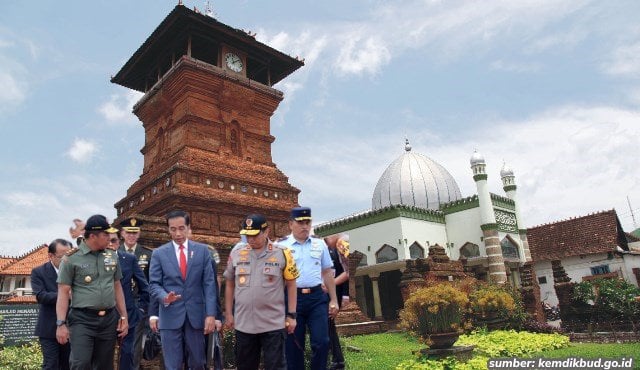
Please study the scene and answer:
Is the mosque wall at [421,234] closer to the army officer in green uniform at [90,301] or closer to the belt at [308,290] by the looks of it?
the belt at [308,290]

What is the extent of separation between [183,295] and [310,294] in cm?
118

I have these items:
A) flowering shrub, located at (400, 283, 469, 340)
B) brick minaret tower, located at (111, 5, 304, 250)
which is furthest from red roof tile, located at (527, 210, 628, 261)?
flowering shrub, located at (400, 283, 469, 340)

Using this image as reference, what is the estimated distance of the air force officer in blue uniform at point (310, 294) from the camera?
436cm

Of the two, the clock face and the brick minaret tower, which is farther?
the clock face

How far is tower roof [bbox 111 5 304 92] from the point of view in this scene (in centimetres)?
1780

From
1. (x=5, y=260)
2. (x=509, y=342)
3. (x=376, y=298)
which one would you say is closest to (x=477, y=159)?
(x=376, y=298)

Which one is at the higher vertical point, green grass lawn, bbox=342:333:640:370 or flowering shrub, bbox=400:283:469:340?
flowering shrub, bbox=400:283:469:340

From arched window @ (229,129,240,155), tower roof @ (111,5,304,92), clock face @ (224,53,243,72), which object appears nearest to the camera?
tower roof @ (111,5,304,92)

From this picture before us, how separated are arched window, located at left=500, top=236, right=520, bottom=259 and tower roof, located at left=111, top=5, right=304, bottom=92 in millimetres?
14903

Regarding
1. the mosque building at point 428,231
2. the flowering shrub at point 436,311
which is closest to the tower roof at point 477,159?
the mosque building at point 428,231

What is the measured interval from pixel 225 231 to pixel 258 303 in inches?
477

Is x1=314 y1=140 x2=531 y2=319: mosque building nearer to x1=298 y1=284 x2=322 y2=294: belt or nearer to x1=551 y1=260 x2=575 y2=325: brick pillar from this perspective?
x1=551 y1=260 x2=575 y2=325: brick pillar

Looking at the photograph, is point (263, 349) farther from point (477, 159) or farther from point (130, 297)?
point (477, 159)

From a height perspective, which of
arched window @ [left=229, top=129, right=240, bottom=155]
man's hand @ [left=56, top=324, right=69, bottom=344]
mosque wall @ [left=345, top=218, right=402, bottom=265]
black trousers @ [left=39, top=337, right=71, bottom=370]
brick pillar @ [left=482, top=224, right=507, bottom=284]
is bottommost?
black trousers @ [left=39, top=337, right=71, bottom=370]
